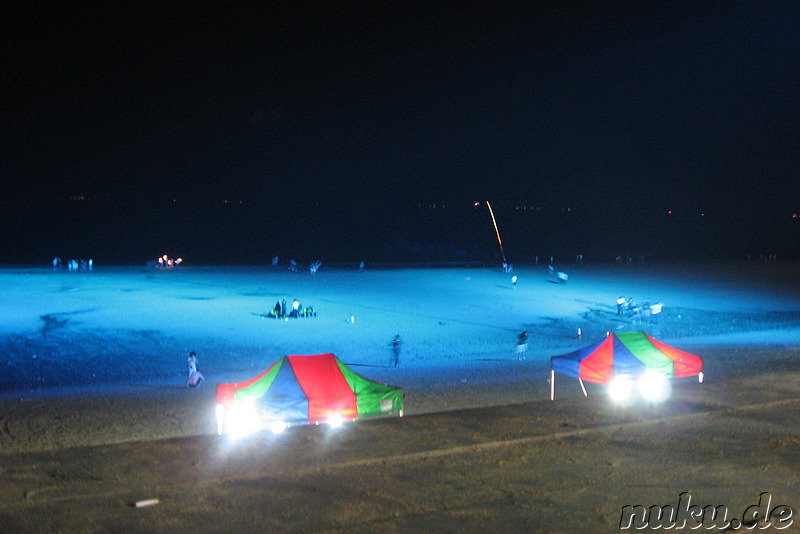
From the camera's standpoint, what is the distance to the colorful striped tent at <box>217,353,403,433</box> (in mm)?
10820

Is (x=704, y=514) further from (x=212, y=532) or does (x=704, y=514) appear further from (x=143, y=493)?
(x=143, y=493)

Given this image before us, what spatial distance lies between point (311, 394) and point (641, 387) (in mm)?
7282

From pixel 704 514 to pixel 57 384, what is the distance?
52.3ft

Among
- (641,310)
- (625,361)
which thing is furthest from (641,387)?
(641,310)

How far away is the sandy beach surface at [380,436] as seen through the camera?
746cm

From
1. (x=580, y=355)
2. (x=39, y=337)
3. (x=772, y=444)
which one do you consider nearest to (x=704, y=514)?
(x=772, y=444)

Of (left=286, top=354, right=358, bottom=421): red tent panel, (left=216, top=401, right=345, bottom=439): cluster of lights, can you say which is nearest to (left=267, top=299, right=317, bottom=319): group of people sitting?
(left=286, top=354, right=358, bottom=421): red tent panel

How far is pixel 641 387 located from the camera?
14281mm

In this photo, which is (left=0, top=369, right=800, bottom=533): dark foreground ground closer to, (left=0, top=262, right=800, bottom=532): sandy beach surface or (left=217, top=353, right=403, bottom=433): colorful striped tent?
(left=0, top=262, right=800, bottom=532): sandy beach surface

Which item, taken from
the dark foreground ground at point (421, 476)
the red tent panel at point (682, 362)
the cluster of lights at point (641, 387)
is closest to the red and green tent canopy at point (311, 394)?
the dark foreground ground at point (421, 476)

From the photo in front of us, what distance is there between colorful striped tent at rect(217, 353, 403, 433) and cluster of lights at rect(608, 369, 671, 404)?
5.00 m

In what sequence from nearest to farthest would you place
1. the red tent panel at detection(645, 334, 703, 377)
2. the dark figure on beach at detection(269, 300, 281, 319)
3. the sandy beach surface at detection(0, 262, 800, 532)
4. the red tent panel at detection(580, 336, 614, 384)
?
1. the sandy beach surface at detection(0, 262, 800, 532)
2. the red tent panel at detection(580, 336, 614, 384)
3. the red tent panel at detection(645, 334, 703, 377)
4. the dark figure on beach at detection(269, 300, 281, 319)

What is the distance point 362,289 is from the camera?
4422 centimetres

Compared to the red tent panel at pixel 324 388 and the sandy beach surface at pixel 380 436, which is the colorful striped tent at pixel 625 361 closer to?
the sandy beach surface at pixel 380 436
